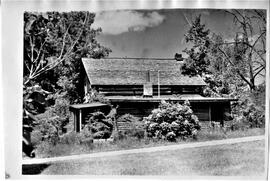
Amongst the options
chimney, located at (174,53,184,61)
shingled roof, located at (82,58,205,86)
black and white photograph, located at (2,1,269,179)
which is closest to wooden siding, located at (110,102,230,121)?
black and white photograph, located at (2,1,269,179)

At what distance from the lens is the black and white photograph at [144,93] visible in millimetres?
3049

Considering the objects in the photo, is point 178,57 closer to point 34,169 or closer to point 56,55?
point 56,55

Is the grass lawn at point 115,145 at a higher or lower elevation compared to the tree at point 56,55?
lower

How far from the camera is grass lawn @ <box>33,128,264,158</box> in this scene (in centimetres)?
308

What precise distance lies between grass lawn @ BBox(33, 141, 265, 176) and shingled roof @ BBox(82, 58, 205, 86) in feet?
1.39

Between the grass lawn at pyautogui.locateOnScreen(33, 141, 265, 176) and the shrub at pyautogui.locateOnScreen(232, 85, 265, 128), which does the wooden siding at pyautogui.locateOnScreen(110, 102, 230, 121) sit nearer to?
the shrub at pyautogui.locateOnScreen(232, 85, 265, 128)

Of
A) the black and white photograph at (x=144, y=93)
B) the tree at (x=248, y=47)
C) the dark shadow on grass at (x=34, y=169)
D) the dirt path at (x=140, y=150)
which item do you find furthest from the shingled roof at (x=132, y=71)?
the dark shadow on grass at (x=34, y=169)

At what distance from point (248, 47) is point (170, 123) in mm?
645

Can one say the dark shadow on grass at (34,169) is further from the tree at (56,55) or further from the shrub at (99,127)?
the shrub at (99,127)

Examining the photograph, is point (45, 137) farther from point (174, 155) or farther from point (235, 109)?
point (235, 109)

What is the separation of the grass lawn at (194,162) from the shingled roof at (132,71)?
42cm

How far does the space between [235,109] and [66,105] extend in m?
1.01

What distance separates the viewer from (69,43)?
10.2ft

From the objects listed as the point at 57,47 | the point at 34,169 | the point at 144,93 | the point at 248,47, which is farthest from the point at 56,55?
the point at 248,47
